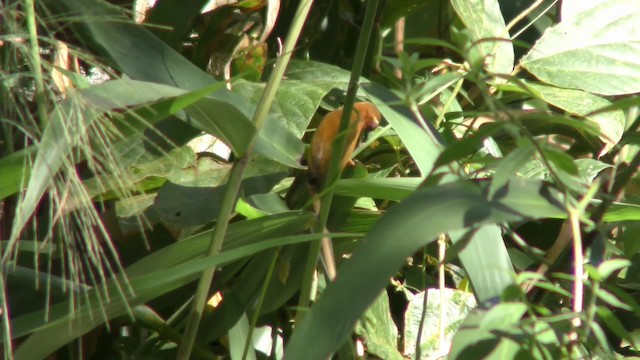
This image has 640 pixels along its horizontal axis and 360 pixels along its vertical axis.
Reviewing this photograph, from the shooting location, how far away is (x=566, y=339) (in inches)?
17.6

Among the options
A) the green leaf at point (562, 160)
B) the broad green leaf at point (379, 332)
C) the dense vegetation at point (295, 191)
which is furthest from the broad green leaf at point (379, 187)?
the green leaf at point (562, 160)

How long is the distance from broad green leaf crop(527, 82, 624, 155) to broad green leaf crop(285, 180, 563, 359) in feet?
1.40

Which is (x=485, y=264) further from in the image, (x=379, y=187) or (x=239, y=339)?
(x=239, y=339)

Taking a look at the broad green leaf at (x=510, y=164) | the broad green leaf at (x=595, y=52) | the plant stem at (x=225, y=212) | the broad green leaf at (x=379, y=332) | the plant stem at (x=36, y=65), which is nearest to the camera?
the broad green leaf at (x=510, y=164)

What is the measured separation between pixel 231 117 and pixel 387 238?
0.65 ft

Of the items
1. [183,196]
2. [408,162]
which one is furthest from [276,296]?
[408,162]

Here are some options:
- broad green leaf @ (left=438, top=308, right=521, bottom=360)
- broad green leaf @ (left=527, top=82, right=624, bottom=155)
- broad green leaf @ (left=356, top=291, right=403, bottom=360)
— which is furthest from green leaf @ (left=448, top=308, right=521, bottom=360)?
broad green leaf @ (left=527, top=82, right=624, bottom=155)

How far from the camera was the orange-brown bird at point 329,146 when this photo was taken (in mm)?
679

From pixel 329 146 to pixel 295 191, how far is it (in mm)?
111

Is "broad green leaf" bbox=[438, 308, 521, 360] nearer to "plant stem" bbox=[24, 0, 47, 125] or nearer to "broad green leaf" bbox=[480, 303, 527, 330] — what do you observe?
"broad green leaf" bbox=[480, 303, 527, 330]

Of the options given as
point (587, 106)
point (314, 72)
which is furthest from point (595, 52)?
point (314, 72)

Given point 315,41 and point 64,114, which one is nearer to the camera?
point 64,114

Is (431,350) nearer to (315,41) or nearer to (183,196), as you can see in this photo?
(183,196)

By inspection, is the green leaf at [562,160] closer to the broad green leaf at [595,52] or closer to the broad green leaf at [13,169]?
the broad green leaf at [13,169]
